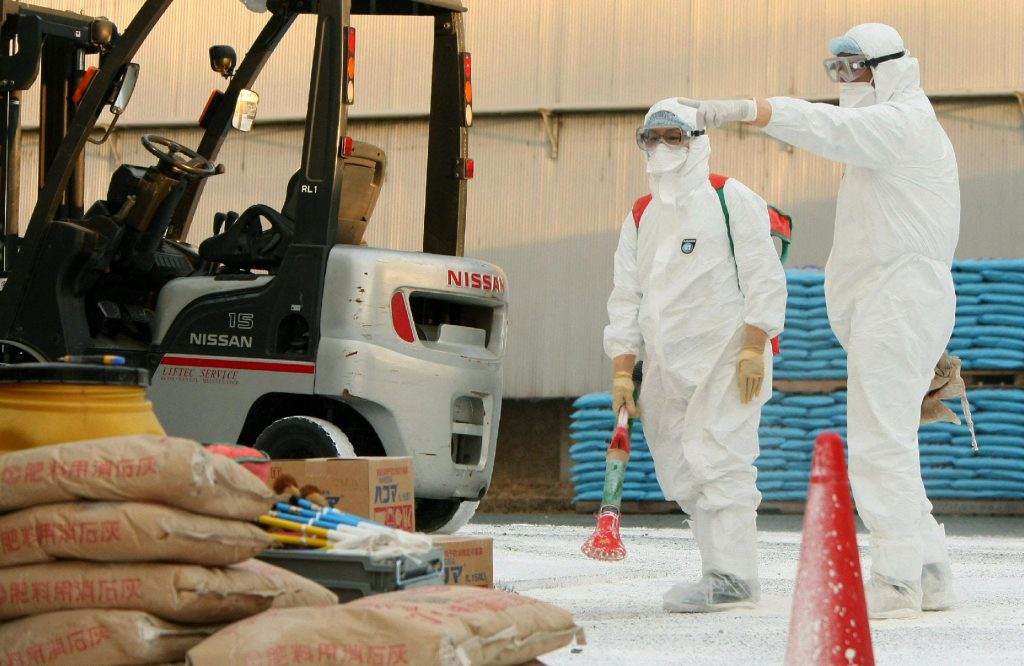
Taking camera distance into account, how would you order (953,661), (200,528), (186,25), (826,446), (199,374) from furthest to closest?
(186,25) → (199,374) → (953,661) → (826,446) → (200,528)

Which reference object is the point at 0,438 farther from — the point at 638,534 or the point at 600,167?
the point at 600,167

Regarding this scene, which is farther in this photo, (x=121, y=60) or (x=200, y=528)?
(x=121, y=60)

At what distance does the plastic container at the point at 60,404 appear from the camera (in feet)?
12.6

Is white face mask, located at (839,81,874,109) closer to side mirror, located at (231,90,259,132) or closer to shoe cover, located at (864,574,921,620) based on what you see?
shoe cover, located at (864,574,921,620)

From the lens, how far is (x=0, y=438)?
3.89 m

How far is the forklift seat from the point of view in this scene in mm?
7266

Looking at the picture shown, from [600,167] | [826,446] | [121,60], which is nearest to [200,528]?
[826,446]

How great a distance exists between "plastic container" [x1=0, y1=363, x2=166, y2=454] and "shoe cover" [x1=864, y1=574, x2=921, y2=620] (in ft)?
10.1

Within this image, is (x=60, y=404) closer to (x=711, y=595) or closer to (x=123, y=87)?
(x=711, y=595)

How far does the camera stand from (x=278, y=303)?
681 cm

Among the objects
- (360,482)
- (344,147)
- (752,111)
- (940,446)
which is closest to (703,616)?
(360,482)

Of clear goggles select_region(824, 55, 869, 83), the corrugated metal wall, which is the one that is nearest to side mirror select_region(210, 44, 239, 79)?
clear goggles select_region(824, 55, 869, 83)

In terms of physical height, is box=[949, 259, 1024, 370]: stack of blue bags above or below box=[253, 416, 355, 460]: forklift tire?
above

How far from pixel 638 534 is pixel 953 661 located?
592cm
